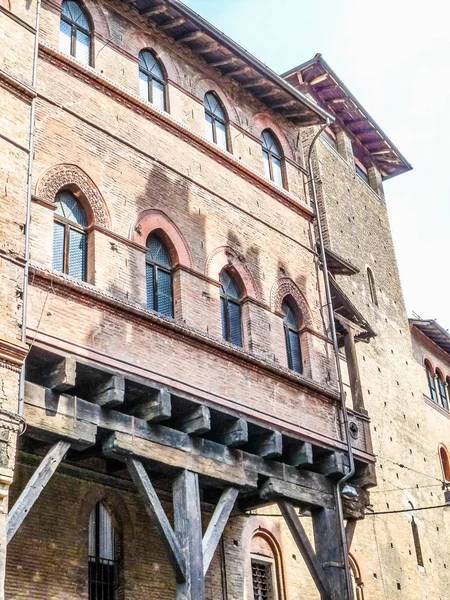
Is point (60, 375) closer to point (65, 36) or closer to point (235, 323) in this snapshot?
point (235, 323)

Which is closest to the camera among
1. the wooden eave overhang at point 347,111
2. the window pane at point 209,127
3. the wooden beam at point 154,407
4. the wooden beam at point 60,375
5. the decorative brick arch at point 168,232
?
the wooden beam at point 60,375

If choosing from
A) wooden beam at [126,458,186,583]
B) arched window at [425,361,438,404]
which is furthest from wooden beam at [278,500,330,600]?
arched window at [425,361,438,404]

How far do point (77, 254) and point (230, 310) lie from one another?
125 inches

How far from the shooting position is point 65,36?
13.3 m

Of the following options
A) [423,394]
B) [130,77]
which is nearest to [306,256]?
[130,77]

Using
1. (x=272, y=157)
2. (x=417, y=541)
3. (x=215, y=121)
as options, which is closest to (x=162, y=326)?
(x=215, y=121)

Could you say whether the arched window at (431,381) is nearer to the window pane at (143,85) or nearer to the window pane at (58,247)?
the window pane at (143,85)

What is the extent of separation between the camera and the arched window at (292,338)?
49.2 ft

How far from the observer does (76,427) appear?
34.6 ft

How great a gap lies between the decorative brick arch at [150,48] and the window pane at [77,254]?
3986 mm

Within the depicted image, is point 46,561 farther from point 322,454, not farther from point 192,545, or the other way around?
point 322,454

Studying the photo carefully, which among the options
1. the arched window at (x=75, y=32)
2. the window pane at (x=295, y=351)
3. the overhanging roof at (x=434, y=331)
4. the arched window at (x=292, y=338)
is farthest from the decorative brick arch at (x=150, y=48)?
the overhanging roof at (x=434, y=331)

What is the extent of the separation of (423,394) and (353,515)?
32.1 feet

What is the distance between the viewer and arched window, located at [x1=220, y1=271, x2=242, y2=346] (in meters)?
13.9
